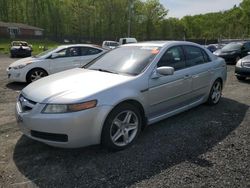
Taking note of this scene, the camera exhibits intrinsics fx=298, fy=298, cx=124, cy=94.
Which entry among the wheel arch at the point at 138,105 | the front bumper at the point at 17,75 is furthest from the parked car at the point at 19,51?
the wheel arch at the point at 138,105

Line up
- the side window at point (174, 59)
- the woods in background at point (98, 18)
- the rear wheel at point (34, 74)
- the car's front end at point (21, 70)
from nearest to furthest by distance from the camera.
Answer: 1. the side window at point (174, 59)
2. the car's front end at point (21, 70)
3. the rear wheel at point (34, 74)
4. the woods in background at point (98, 18)

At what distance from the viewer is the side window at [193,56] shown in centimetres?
574

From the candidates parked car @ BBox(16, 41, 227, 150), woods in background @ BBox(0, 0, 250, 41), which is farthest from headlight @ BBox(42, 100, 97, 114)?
woods in background @ BBox(0, 0, 250, 41)

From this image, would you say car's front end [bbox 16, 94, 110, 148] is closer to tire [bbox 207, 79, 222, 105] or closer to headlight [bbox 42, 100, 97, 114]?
headlight [bbox 42, 100, 97, 114]

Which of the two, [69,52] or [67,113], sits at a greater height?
[69,52]

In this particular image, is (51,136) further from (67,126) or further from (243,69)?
(243,69)

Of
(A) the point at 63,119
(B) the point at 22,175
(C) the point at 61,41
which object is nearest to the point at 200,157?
(A) the point at 63,119

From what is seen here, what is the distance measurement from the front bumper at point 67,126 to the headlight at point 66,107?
0.14 feet

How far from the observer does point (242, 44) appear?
706 inches

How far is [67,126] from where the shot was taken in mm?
3771

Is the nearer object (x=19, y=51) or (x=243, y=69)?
(x=243, y=69)

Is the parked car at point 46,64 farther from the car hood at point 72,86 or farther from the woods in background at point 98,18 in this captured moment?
the woods in background at point 98,18

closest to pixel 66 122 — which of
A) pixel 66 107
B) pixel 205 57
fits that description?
pixel 66 107

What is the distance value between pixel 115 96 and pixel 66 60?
6.28 meters
